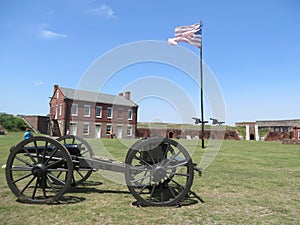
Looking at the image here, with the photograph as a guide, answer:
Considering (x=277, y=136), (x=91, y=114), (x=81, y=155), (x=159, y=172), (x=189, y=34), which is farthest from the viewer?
(x=277, y=136)

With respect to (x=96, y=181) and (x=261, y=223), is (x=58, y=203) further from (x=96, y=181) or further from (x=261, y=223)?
(x=261, y=223)

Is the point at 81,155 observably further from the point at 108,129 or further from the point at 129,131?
the point at 129,131

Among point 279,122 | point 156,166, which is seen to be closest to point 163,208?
point 156,166

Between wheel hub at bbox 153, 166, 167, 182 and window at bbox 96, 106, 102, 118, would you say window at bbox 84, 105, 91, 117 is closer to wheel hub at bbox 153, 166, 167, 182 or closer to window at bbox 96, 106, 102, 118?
window at bbox 96, 106, 102, 118

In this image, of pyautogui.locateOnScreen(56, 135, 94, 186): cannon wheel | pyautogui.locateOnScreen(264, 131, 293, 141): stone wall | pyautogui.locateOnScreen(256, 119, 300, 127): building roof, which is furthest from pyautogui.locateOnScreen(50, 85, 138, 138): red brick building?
pyautogui.locateOnScreen(256, 119, 300, 127): building roof

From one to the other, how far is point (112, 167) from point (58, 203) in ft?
3.52

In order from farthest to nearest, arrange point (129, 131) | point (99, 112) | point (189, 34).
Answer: point (129, 131), point (99, 112), point (189, 34)

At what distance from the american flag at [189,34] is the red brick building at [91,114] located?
16827 mm

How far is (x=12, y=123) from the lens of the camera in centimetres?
4016

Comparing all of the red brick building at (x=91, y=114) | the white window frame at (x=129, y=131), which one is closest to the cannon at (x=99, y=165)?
the red brick building at (x=91, y=114)

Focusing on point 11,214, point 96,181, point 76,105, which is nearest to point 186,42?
point 96,181

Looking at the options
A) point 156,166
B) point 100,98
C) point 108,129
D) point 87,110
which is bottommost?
point 156,166

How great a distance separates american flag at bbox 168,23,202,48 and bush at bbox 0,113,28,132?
3298 cm

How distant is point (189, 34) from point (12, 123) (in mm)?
34195
